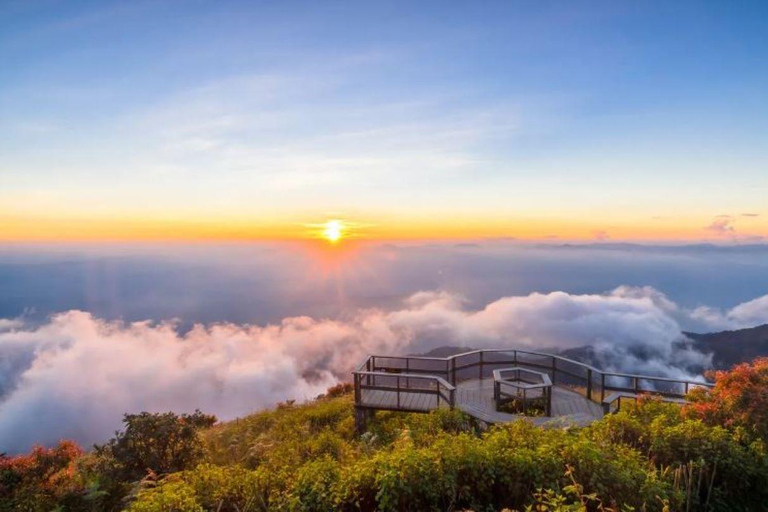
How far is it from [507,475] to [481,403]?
7794mm

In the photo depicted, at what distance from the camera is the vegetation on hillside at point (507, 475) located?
4.81 metres

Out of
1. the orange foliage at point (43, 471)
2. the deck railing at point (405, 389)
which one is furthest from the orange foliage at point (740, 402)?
the orange foliage at point (43, 471)

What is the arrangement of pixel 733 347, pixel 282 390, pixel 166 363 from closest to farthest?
pixel 733 347 → pixel 282 390 → pixel 166 363

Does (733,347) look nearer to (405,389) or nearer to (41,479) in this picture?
(405,389)

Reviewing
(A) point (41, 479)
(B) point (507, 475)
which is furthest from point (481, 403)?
(A) point (41, 479)

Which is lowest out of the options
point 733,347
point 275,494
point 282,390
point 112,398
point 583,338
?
point 112,398

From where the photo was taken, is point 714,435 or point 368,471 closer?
point 368,471

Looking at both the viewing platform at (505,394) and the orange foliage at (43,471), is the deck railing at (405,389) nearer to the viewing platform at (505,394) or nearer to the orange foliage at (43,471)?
the viewing platform at (505,394)

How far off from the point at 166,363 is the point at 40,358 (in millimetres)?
73305

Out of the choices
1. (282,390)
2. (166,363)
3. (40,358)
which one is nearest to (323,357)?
(282,390)

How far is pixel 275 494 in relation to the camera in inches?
196

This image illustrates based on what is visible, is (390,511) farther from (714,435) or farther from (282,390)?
(282,390)

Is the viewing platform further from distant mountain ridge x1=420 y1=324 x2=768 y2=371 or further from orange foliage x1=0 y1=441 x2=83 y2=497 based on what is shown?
distant mountain ridge x1=420 y1=324 x2=768 y2=371

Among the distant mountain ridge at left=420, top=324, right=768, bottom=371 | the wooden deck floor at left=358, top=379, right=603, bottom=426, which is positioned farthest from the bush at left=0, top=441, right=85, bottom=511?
the distant mountain ridge at left=420, top=324, right=768, bottom=371
